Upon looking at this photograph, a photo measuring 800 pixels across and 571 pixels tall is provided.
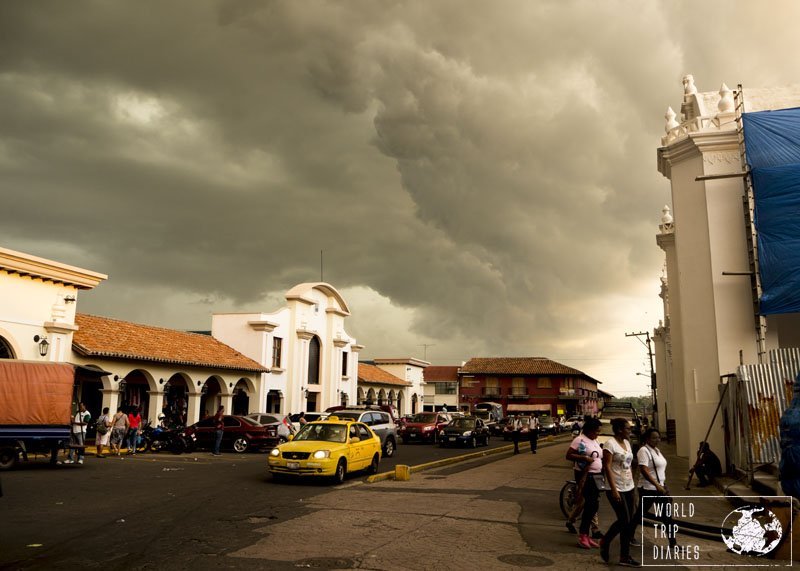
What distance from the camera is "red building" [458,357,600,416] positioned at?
254 feet

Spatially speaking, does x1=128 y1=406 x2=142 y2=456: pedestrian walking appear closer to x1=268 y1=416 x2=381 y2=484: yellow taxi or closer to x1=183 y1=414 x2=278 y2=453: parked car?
x1=183 y1=414 x2=278 y2=453: parked car

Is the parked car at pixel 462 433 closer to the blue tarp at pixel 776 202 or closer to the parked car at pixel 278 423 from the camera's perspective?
the parked car at pixel 278 423

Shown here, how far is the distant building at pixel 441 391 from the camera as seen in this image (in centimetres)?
7979

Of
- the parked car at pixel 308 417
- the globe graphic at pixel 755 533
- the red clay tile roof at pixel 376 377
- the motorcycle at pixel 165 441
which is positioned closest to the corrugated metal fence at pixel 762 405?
the globe graphic at pixel 755 533

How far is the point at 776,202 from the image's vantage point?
1781 centimetres

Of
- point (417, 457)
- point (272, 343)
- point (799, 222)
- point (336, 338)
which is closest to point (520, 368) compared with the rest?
point (336, 338)

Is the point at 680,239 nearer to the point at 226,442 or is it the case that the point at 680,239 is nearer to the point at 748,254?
the point at 748,254

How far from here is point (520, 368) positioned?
7900 cm

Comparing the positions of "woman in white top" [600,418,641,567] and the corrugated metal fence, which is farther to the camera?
the corrugated metal fence

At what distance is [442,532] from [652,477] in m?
3.16

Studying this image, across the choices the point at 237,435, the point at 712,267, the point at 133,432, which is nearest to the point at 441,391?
the point at 237,435

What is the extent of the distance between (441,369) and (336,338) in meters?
41.1

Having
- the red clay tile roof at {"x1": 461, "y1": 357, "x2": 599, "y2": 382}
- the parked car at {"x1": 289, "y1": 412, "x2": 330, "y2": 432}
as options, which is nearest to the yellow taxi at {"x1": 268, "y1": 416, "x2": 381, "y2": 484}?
the parked car at {"x1": 289, "y1": 412, "x2": 330, "y2": 432}

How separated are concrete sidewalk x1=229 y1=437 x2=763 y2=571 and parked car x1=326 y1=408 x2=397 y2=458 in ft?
28.7
